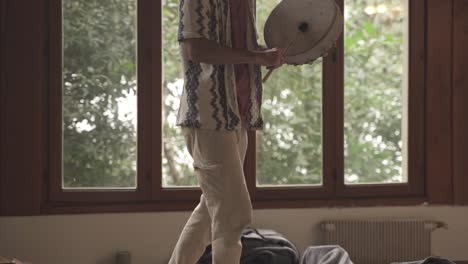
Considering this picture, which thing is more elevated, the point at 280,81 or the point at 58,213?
the point at 280,81

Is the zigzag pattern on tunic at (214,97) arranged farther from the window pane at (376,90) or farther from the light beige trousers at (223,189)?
the window pane at (376,90)

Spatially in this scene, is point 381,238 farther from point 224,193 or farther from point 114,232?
point 224,193

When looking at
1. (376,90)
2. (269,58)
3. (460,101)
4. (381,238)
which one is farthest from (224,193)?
(460,101)

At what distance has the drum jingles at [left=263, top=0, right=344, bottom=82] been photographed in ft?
7.95

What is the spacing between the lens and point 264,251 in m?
3.19

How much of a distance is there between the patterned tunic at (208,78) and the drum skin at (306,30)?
0.91 ft

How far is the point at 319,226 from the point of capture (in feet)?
12.1

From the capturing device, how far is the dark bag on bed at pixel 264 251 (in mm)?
3176

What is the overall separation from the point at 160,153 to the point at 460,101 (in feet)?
5.73

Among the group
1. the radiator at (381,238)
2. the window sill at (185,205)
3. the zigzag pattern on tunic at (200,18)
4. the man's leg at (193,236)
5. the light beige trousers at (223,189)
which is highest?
the zigzag pattern on tunic at (200,18)

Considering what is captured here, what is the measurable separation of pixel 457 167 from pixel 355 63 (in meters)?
0.84

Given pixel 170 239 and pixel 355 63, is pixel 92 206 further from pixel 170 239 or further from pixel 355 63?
pixel 355 63

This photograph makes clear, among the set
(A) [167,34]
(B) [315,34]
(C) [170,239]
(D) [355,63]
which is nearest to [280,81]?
(D) [355,63]

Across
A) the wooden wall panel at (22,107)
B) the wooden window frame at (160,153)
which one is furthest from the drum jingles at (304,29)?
the wooden wall panel at (22,107)
